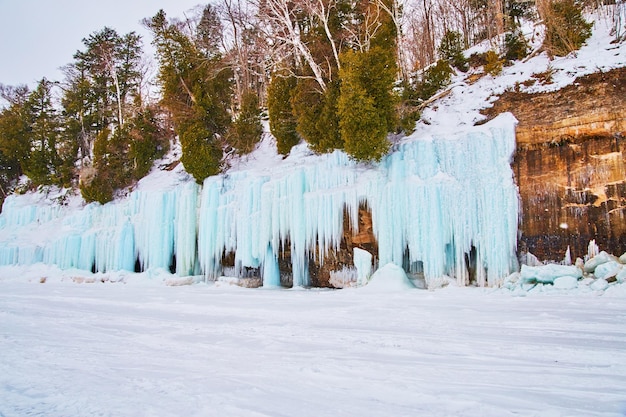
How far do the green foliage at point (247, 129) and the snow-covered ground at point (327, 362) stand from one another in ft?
33.6

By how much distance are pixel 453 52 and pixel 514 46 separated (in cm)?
233

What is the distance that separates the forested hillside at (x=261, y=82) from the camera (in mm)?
11641

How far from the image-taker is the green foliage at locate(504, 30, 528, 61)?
12913mm

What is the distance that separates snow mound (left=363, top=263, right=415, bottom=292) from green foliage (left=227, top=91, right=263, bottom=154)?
8139mm

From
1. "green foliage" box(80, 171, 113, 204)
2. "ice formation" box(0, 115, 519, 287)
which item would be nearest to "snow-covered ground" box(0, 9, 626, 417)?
"ice formation" box(0, 115, 519, 287)

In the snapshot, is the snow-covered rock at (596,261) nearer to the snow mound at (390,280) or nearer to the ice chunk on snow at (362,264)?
the snow mound at (390,280)

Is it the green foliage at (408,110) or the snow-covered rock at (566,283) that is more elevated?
the green foliage at (408,110)

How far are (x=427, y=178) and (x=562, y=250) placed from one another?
3.61m

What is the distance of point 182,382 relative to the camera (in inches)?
119

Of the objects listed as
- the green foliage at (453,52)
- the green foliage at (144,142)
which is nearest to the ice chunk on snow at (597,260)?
the green foliage at (453,52)

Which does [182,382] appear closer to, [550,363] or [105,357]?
[105,357]

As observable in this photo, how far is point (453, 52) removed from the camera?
14992mm

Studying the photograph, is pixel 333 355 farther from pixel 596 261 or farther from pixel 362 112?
pixel 362 112

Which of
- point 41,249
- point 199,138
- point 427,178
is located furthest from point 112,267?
point 427,178
